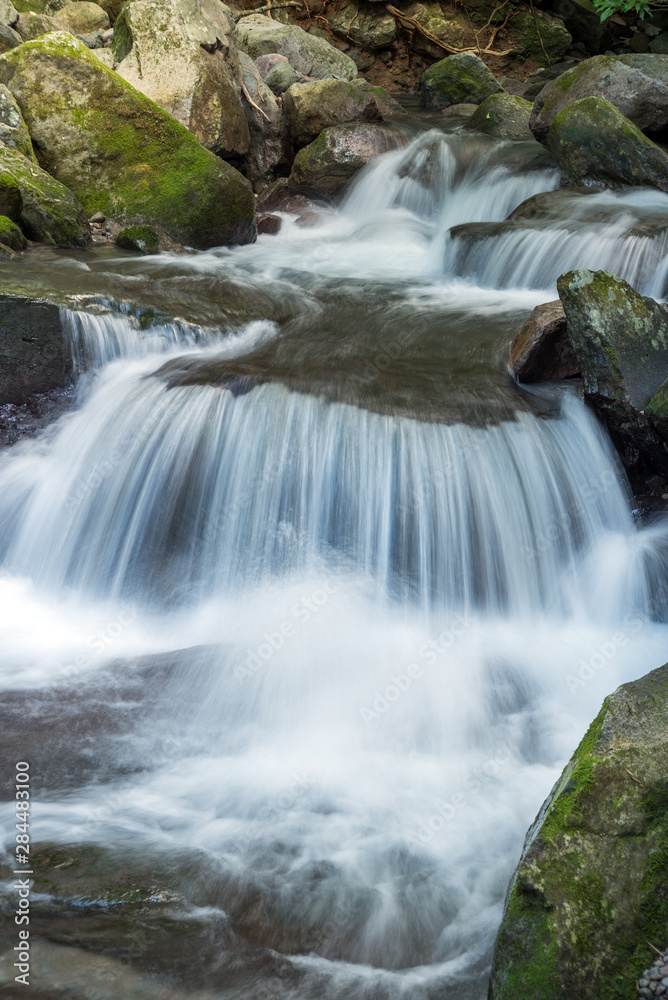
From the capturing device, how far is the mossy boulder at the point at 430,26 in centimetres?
1719

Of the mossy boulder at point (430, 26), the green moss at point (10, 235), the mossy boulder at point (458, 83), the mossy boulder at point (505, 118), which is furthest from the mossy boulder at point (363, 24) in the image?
the green moss at point (10, 235)

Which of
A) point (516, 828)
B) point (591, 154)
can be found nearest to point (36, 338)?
point (516, 828)

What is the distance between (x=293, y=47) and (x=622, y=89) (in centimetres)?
706

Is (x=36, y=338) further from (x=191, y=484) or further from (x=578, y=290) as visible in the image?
(x=578, y=290)

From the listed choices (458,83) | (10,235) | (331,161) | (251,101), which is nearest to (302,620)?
(10,235)

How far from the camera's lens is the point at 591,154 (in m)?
8.15

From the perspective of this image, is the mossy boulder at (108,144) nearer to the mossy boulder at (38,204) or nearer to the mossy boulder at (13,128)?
the mossy boulder at (13,128)

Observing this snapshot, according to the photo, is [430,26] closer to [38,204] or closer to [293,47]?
[293,47]

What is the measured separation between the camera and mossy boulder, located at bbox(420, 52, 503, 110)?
13.9 m

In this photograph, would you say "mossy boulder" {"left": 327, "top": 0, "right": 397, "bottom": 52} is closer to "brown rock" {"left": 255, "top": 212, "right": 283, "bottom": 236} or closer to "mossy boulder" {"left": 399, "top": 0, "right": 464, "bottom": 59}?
"mossy boulder" {"left": 399, "top": 0, "right": 464, "bottom": 59}

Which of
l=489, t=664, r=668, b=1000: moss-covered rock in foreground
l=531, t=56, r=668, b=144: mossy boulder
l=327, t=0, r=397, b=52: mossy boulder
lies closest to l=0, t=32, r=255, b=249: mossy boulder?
l=531, t=56, r=668, b=144: mossy boulder

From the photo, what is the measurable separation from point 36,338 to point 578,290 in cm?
373

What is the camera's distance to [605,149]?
8.05 metres

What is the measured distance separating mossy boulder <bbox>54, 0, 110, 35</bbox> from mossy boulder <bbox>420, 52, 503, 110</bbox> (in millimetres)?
6022
